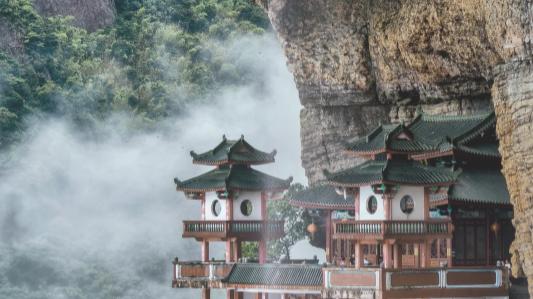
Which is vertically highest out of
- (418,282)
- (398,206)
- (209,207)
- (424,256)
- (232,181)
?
(232,181)

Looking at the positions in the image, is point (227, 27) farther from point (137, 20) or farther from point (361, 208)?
point (361, 208)

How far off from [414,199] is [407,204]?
8.7 inches

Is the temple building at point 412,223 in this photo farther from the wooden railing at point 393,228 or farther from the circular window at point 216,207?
A: the circular window at point 216,207

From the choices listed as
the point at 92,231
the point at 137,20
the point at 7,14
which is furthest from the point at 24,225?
the point at 137,20

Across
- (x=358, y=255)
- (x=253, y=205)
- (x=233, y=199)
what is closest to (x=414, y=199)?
(x=358, y=255)

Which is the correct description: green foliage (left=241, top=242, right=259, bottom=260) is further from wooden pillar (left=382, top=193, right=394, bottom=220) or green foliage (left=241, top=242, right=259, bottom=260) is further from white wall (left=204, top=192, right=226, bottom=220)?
wooden pillar (left=382, top=193, right=394, bottom=220)

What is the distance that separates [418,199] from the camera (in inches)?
1690

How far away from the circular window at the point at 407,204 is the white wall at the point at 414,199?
0.07 meters

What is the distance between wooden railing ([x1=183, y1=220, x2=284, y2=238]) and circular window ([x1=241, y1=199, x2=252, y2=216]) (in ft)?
1.49

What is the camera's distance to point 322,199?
47.9 m

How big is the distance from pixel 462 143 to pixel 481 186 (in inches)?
53.2

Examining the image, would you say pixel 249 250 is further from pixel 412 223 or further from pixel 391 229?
pixel 391 229

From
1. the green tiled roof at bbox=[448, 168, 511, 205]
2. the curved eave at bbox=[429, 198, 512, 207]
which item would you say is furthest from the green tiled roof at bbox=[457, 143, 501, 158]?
the curved eave at bbox=[429, 198, 512, 207]

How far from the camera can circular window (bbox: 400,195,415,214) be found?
A: 4281 centimetres
